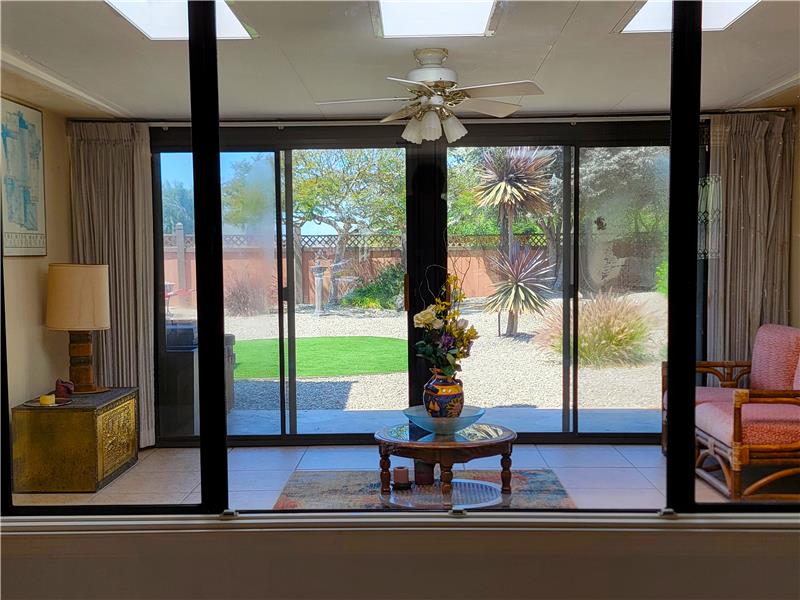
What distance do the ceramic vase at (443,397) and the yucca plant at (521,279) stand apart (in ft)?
4.08

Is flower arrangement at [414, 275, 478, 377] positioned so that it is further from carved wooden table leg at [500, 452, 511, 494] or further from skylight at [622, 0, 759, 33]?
skylight at [622, 0, 759, 33]

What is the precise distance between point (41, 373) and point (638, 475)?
8.65 ft

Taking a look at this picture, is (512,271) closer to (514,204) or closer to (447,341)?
(514,204)

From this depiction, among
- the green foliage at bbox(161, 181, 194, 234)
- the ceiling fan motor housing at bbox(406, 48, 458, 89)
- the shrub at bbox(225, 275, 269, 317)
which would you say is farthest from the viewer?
the shrub at bbox(225, 275, 269, 317)

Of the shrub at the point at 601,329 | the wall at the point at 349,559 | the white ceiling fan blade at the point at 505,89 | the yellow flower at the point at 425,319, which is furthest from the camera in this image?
the shrub at the point at 601,329

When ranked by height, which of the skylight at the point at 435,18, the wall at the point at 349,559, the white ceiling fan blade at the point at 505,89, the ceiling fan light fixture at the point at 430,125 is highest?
the skylight at the point at 435,18

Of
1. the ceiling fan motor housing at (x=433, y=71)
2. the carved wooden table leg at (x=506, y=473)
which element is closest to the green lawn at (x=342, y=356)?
the carved wooden table leg at (x=506, y=473)

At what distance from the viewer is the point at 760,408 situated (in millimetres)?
2816

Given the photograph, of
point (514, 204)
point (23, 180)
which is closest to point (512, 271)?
point (514, 204)

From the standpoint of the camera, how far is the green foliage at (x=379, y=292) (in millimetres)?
4680

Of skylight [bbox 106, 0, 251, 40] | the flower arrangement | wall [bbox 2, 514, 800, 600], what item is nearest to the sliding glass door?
the flower arrangement

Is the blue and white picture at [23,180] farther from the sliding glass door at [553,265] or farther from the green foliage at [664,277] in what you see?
the sliding glass door at [553,265]

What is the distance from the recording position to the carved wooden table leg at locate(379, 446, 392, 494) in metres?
3.36

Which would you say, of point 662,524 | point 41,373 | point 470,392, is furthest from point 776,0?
point 41,373
